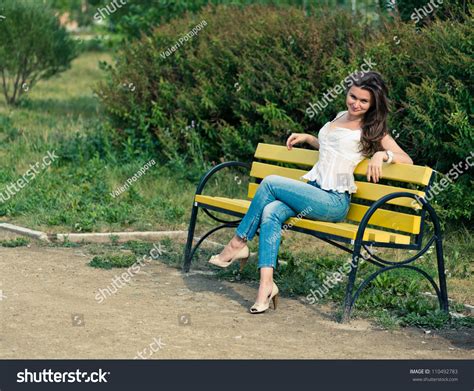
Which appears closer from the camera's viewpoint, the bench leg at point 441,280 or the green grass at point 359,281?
the green grass at point 359,281

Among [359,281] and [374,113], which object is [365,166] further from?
[359,281]

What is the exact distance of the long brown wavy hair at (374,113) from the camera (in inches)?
265

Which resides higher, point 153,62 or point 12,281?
point 153,62

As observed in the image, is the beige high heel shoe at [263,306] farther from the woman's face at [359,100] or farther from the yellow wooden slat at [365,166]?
the woman's face at [359,100]

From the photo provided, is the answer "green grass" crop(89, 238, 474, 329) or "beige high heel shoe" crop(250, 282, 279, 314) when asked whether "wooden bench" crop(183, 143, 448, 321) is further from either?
"beige high heel shoe" crop(250, 282, 279, 314)

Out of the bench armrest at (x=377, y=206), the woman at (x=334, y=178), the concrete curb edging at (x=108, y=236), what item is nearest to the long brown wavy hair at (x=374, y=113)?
the woman at (x=334, y=178)

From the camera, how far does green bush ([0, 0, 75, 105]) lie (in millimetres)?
15523

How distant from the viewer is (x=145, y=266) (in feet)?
25.7

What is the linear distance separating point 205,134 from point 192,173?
1.97ft

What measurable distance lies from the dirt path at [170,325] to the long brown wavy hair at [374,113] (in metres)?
1.10

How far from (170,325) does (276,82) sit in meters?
4.29
